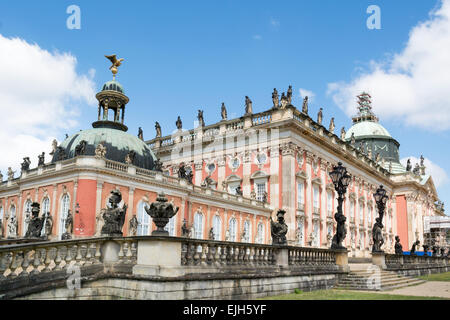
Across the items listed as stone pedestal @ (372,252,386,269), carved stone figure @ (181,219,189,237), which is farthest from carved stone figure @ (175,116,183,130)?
stone pedestal @ (372,252,386,269)

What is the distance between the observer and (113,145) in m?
30.9

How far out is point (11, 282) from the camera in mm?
10156

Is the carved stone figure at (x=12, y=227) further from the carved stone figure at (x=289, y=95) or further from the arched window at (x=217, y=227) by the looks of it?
the carved stone figure at (x=289, y=95)

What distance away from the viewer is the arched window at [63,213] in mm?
26369

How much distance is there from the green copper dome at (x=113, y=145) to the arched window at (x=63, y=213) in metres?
4.21

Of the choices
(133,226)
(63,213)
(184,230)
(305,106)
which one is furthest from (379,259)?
(305,106)

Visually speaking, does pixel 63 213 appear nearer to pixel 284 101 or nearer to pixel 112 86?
pixel 112 86

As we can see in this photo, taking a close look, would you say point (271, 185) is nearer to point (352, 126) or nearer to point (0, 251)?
point (0, 251)

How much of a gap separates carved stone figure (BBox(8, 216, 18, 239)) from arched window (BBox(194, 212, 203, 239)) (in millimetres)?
12227

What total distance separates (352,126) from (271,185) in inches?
1584

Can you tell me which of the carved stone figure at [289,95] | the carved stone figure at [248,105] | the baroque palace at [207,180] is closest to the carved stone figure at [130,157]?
the baroque palace at [207,180]

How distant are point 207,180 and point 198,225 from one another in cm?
527

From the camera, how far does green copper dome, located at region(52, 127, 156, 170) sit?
30453mm
